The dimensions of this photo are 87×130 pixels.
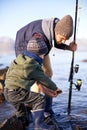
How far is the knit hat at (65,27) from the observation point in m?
5.08

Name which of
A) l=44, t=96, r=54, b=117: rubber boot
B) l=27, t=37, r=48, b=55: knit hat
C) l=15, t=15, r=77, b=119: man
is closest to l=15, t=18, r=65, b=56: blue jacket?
l=15, t=15, r=77, b=119: man

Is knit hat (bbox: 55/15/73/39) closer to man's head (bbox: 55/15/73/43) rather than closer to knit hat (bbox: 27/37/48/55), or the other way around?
man's head (bbox: 55/15/73/43)

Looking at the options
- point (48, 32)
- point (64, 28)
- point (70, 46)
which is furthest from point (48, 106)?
point (64, 28)

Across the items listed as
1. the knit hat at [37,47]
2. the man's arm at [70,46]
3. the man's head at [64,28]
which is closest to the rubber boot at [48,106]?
the man's arm at [70,46]

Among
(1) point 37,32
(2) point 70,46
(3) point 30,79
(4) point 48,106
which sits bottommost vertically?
(4) point 48,106

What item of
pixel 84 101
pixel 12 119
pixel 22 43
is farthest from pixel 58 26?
pixel 84 101

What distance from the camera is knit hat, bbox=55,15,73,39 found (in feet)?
16.7

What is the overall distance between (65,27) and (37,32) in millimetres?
496

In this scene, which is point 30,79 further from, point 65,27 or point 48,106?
point 48,106

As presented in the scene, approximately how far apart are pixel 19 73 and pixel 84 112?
8.51 feet

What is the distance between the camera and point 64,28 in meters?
5.08

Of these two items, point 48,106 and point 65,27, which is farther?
point 48,106

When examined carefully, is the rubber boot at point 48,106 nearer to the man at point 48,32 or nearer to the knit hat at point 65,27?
the man at point 48,32

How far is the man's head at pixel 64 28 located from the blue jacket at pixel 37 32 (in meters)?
0.11
